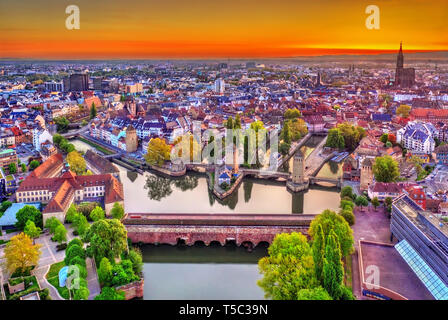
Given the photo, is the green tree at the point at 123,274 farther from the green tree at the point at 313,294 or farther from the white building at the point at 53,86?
the white building at the point at 53,86

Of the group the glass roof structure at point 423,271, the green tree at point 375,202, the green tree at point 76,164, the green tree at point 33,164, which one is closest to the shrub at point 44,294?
the glass roof structure at point 423,271

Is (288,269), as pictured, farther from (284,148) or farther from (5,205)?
(284,148)

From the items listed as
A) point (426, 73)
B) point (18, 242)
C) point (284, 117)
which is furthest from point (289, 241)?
point (426, 73)

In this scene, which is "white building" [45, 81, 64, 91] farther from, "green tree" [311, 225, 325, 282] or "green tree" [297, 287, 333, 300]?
"green tree" [297, 287, 333, 300]

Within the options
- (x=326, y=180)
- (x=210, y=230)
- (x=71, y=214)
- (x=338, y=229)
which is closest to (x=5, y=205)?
(x=71, y=214)

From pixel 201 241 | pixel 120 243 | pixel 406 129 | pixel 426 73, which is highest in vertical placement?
pixel 426 73

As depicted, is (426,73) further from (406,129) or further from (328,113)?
(406,129)
